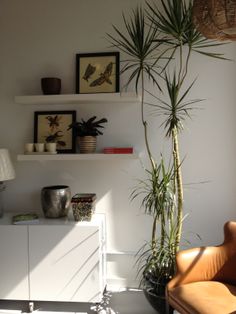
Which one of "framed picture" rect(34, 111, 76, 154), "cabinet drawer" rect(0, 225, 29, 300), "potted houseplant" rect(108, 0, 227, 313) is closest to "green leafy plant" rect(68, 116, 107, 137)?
"framed picture" rect(34, 111, 76, 154)

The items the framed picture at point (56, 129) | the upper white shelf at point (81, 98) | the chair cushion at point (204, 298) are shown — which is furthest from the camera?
the framed picture at point (56, 129)

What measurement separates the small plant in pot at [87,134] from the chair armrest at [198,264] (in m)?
1.11

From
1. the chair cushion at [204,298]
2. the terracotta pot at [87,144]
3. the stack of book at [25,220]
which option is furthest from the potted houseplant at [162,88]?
the stack of book at [25,220]

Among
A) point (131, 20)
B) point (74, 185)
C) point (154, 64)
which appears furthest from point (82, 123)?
point (131, 20)

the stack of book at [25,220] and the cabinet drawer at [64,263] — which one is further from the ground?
the stack of book at [25,220]

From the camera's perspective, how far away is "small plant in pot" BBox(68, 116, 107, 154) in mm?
2631

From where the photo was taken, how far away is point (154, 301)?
233cm

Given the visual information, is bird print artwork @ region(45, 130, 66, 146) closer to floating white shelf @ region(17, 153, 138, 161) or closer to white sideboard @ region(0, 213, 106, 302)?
floating white shelf @ region(17, 153, 138, 161)

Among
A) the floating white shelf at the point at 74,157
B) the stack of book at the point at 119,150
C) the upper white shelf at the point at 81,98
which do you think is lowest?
the floating white shelf at the point at 74,157

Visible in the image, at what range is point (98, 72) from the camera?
276 centimetres

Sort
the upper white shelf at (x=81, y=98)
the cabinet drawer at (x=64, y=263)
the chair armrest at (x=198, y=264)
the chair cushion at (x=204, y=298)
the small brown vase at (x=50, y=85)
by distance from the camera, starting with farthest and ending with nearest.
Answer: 1. the small brown vase at (x=50, y=85)
2. the upper white shelf at (x=81, y=98)
3. the cabinet drawer at (x=64, y=263)
4. the chair armrest at (x=198, y=264)
5. the chair cushion at (x=204, y=298)

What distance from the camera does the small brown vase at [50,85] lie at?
2.67 meters

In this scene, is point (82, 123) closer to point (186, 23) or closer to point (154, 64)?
point (154, 64)

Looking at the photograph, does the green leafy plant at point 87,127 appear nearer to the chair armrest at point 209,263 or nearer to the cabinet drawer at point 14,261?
the cabinet drawer at point 14,261
